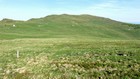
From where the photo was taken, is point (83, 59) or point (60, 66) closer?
point (60, 66)

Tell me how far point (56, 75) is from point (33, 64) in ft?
17.1

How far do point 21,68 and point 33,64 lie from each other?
1.70 meters

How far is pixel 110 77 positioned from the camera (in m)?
17.3

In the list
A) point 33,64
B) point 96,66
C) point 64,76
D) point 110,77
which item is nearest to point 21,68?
point 33,64

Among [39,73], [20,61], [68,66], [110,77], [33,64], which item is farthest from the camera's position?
[20,61]

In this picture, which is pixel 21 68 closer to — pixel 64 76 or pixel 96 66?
pixel 64 76

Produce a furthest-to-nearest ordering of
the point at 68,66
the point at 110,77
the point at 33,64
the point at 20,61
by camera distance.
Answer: the point at 20,61, the point at 33,64, the point at 68,66, the point at 110,77

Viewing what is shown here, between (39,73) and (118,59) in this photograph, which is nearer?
(39,73)

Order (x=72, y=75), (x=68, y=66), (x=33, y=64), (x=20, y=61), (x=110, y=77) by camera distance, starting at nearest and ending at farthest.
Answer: (x=110, y=77) → (x=72, y=75) → (x=68, y=66) → (x=33, y=64) → (x=20, y=61)

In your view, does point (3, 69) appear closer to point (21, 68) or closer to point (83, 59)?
point (21, 68)

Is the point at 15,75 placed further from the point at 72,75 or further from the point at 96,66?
the point at 96,66

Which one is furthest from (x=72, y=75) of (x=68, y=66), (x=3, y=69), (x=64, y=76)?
(x=3, y=69)

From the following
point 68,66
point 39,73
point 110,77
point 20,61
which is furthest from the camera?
point 20,61

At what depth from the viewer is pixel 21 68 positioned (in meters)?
21.7
